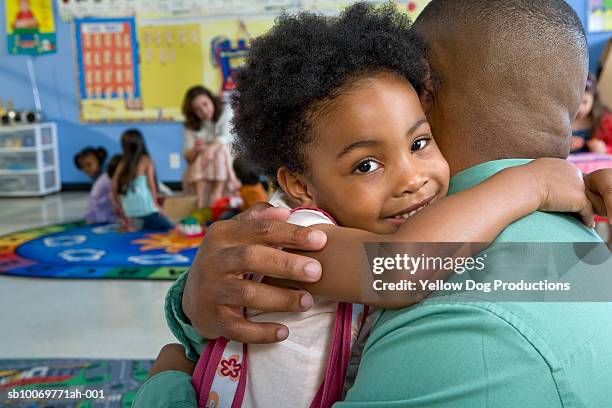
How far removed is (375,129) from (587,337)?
388 mm

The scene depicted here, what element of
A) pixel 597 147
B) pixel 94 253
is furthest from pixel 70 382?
pixel 597 147

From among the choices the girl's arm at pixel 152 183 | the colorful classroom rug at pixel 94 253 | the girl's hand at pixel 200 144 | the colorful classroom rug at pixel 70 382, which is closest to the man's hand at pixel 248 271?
the colorful classroom rug at pixel 70 382

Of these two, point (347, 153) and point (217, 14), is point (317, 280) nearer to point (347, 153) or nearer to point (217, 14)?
point (347, 153)

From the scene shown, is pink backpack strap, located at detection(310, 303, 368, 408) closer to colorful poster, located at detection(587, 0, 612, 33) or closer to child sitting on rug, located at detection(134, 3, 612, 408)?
child sitting on rug, located at detection(134, 3, 612, 408)

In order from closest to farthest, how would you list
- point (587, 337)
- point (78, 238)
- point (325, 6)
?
point (587, 337)
point (78, 238)
point (325, 6)

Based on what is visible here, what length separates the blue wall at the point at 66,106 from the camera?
732 cm

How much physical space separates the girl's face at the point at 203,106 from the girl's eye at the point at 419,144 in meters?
4.73

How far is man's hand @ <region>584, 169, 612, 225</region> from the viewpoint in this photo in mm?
730

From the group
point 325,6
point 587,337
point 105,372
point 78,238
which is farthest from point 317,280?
point 325,6

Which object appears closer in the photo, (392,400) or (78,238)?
(392,400)

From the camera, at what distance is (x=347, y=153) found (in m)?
0.89

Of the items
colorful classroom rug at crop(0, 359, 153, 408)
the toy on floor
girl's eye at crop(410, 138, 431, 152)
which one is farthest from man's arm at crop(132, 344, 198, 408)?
the toy on floor

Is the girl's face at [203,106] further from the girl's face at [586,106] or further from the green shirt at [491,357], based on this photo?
the green shirt at [491,357]

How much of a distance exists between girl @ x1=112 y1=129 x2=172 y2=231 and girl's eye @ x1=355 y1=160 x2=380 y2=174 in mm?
4322
